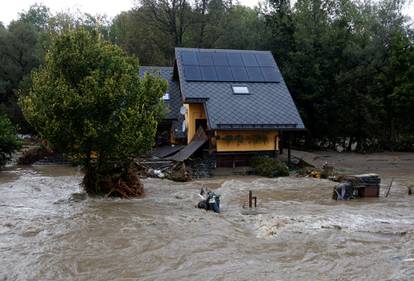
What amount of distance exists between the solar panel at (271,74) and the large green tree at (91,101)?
11.4m

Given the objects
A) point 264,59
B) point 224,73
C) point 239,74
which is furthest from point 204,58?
point 264,59

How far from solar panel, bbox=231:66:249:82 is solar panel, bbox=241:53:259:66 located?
731 mm

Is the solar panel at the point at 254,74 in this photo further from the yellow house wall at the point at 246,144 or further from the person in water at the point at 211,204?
the person in water at the point at 211,204

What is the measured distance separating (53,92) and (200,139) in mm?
10433

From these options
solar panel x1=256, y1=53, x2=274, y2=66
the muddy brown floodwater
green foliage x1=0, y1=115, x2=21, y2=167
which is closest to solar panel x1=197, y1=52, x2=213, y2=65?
solar panel x1=256, y1=53, x2=274, y2=66

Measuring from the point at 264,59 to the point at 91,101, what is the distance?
15.4 meters

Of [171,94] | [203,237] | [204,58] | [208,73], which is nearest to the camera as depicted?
[203,237]

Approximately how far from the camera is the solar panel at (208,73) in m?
26.6

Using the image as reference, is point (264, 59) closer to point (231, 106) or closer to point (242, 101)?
point (242, 101)

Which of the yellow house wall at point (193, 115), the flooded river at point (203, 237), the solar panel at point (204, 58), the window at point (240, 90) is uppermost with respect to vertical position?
the solar panel at point (204, 58)

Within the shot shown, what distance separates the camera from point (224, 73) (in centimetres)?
2719

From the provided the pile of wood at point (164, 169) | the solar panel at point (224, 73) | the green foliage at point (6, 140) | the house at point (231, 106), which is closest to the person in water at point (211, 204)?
the pile of wood at point (164, 169)

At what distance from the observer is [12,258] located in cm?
1042

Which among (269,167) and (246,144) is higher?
(246,144)
